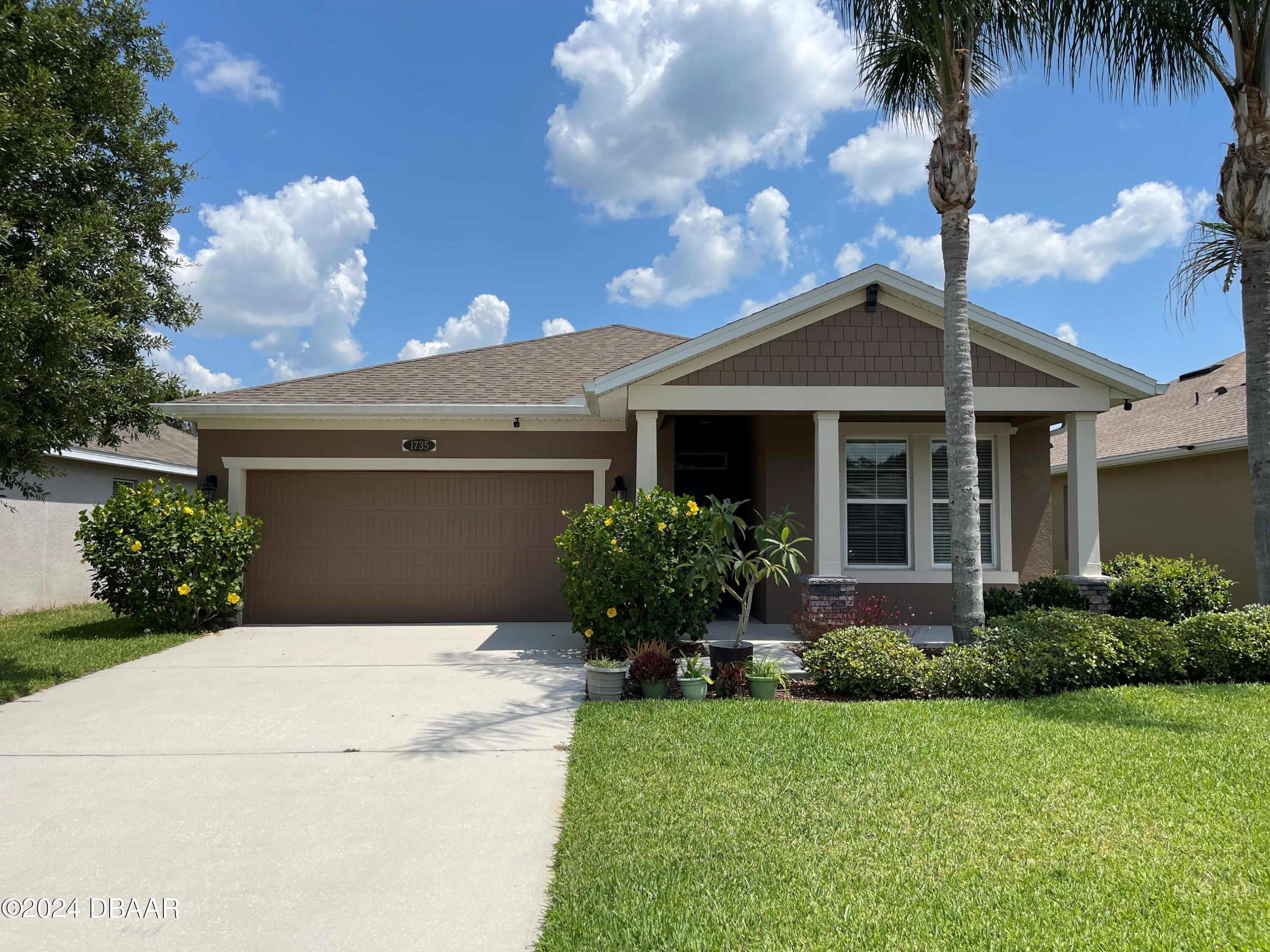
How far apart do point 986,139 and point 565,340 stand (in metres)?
9.08

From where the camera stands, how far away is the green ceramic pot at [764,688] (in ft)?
22.9

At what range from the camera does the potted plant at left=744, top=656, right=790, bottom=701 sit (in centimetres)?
698

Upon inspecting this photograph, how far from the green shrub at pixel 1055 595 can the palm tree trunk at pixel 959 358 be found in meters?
2.17

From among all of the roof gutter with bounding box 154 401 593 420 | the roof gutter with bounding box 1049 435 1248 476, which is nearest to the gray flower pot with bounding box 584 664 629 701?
the roof gutter with bounding box 154 401 593 420

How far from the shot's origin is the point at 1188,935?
298 centimetres

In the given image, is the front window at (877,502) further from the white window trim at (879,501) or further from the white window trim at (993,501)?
the white window trim at (993,501)

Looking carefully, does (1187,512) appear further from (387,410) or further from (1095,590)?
(387,410)

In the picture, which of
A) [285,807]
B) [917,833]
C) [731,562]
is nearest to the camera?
[917,833]

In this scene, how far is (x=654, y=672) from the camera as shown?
708 cm

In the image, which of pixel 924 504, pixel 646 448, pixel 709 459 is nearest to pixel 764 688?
pixel 646 448

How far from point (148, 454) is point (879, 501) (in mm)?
15080

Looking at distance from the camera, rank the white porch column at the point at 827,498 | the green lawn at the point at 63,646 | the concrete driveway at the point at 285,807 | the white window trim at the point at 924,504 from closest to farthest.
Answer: the concrete driveway at the point at 285,807
the green lawn at the point at 63,646
the white porch column at the point at 827,498
the white window trim at the point at 924,504

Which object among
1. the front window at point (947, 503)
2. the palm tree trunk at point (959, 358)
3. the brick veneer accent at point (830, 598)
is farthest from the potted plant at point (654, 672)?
the front window at point (947, 503)

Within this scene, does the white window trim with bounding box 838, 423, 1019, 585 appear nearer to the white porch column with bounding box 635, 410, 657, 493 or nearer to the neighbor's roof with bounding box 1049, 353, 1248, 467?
the neighbor's roof with bounding box 1049, 353, 1248, 467
